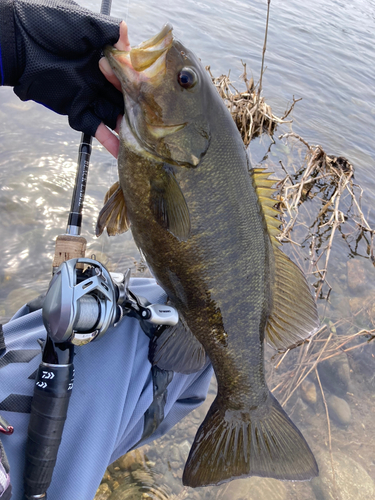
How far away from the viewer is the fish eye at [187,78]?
1.65 meters

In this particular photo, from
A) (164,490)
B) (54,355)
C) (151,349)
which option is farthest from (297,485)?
(54,355)

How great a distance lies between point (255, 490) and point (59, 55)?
292 cm

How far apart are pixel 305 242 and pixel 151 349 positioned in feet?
10.7

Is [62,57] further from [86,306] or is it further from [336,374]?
[336,374]

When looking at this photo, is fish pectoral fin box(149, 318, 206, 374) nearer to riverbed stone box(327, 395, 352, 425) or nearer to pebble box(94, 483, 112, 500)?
pebble box(94, 483, 112, 500)

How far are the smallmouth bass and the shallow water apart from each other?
3.07 ft

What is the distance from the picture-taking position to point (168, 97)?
1653 mm

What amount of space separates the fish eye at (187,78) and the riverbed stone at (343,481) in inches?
109

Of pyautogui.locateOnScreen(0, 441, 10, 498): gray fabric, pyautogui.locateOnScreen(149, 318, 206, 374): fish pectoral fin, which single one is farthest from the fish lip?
pyautogui.locateOnScreen(0, 441, 10, 498): gray fabric

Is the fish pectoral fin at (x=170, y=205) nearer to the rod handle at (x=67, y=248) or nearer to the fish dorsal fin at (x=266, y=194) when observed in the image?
the fish dorsal fin at (x=266, y=194)

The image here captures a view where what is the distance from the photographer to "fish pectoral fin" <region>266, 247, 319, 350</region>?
1831 millimetres

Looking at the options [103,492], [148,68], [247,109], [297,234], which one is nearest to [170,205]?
[148,68]

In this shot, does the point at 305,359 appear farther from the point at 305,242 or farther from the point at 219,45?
the point at 219,45

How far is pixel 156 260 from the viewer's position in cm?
177
